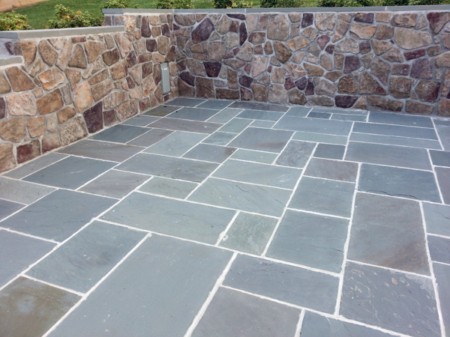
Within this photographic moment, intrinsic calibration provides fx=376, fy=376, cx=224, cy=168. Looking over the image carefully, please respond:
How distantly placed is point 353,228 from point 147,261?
1215mm

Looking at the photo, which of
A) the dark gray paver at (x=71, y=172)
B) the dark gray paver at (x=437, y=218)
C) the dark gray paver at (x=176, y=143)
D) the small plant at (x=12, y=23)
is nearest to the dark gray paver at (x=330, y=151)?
the dark gray paver at (x=437, y=218)

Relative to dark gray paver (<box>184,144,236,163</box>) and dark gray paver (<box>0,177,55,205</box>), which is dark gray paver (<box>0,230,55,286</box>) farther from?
dark gray paver (<box>184,144,236,163</box>)

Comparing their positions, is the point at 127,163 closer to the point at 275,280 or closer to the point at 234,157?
the point at 234,157

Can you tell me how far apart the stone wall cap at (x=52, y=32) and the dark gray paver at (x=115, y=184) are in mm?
1299

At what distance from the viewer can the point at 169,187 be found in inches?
110

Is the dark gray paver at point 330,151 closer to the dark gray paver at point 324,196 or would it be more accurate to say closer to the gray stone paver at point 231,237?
the gray stone paver at point 231,237

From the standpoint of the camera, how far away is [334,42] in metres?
4.50

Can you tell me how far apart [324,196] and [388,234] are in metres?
0.54

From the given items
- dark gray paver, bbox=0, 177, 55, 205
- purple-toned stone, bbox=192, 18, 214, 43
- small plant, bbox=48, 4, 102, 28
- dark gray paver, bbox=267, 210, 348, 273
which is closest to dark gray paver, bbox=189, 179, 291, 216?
dark gray paver, bbox=267, 210, 348, 273

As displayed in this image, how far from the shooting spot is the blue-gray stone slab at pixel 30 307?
5.11 ft

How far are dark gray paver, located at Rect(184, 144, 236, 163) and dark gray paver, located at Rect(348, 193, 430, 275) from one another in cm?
124

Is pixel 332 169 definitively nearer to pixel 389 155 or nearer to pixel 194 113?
pixel 389 155

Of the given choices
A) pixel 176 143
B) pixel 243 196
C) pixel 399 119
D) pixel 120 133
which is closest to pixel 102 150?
pixel 120 133

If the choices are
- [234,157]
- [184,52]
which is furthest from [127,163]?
[184,52]
